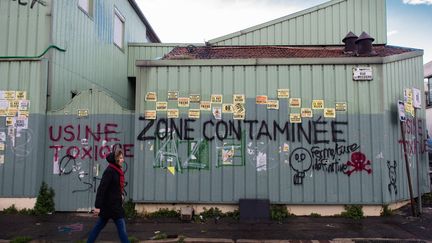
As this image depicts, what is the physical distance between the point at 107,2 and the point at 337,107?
9.25 metres

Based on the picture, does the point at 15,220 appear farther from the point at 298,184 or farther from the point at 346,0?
the point at 346,0

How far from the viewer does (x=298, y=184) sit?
8.74 metres

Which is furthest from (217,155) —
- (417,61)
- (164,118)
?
(417,61)

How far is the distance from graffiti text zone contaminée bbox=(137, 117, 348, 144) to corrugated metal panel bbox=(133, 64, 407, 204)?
0.08 ft

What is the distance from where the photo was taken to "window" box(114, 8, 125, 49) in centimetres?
1490

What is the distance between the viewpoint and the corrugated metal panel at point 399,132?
8906 millimetres

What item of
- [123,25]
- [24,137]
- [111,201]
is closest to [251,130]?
[111,201]

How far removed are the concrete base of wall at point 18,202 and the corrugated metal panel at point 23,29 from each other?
3.58 meters

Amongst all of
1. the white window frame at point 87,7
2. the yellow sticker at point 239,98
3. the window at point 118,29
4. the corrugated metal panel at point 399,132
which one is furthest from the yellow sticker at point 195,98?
the window at point 118,29

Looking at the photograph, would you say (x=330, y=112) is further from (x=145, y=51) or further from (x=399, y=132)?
(x=145, y=51)

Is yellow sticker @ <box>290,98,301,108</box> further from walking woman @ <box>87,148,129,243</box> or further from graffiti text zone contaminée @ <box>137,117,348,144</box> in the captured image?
walking woman @ <box>87,148,129,243</box>

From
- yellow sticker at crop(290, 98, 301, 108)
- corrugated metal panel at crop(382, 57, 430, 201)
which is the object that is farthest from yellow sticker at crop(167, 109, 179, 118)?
corrugated metal panel at crop(382, 57, 430, 201)

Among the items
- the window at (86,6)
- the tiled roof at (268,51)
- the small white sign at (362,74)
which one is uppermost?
the window at (86,6)

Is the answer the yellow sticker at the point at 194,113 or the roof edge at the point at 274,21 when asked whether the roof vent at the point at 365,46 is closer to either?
the roof edge at the point at 274,21
